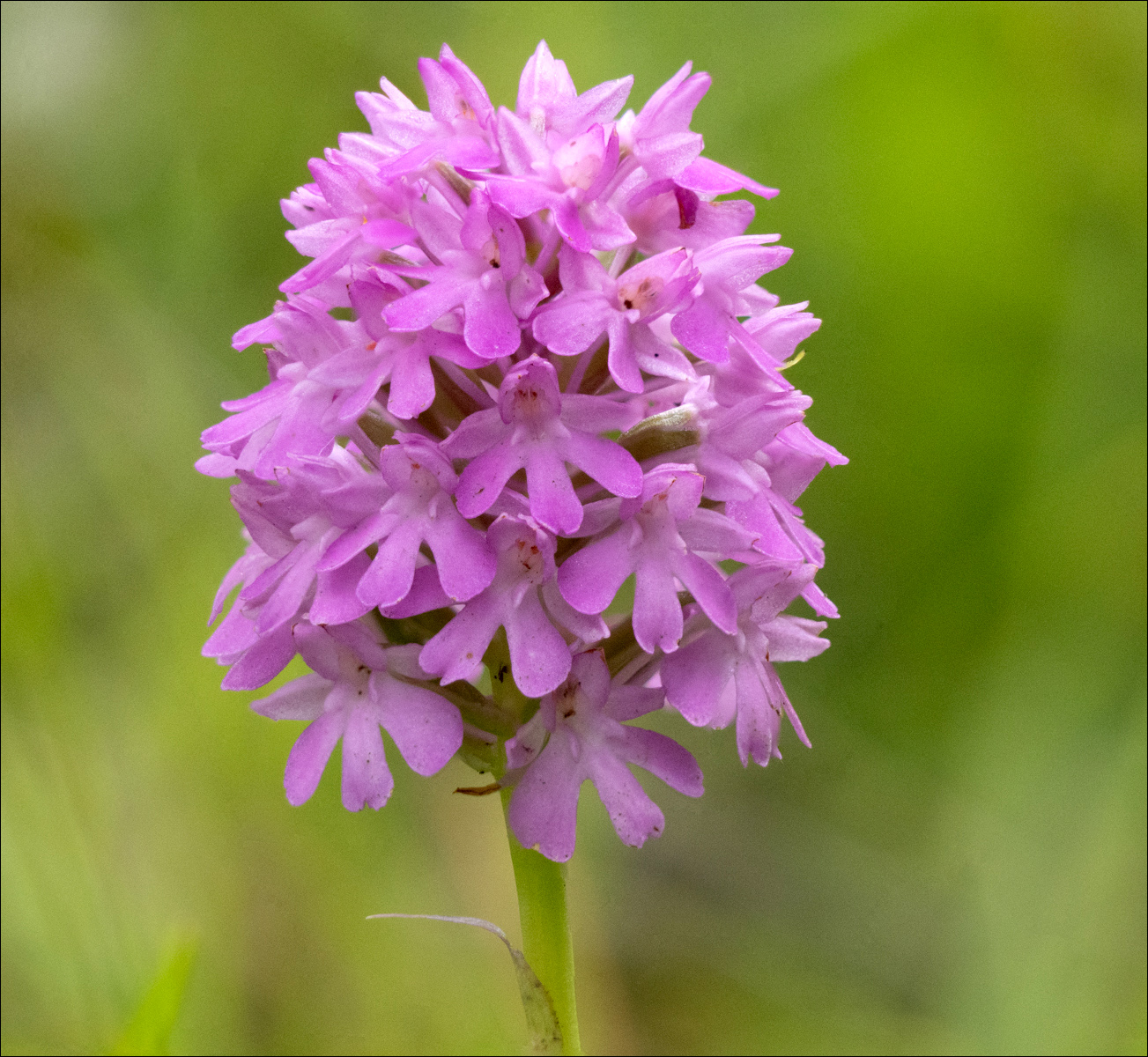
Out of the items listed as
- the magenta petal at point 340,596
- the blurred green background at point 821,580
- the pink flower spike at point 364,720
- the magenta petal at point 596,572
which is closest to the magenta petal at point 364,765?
the pink flower spike at point 364,720

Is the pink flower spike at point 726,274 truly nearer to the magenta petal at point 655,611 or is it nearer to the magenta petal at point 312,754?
the magenta petal at point 655,611

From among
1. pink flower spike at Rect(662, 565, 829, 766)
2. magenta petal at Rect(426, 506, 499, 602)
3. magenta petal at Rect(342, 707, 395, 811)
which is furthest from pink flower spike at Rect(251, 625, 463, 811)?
pink flower spike at Rect(662, 565, 829, 766)

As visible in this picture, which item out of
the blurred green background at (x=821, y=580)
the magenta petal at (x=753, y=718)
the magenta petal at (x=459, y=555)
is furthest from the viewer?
the blurred green background at (x=821, y=580)

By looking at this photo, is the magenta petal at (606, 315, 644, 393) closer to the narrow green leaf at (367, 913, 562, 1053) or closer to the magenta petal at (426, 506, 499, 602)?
the magenta petal at (426, 506, 499, 602)

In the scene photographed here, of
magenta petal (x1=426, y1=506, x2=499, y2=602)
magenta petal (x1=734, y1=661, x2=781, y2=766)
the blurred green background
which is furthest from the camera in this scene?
the blurred green background

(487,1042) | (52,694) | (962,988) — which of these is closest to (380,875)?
(487,1042)

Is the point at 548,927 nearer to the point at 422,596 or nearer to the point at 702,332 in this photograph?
the point at 422,596

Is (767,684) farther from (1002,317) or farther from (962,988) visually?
(1002,317)
